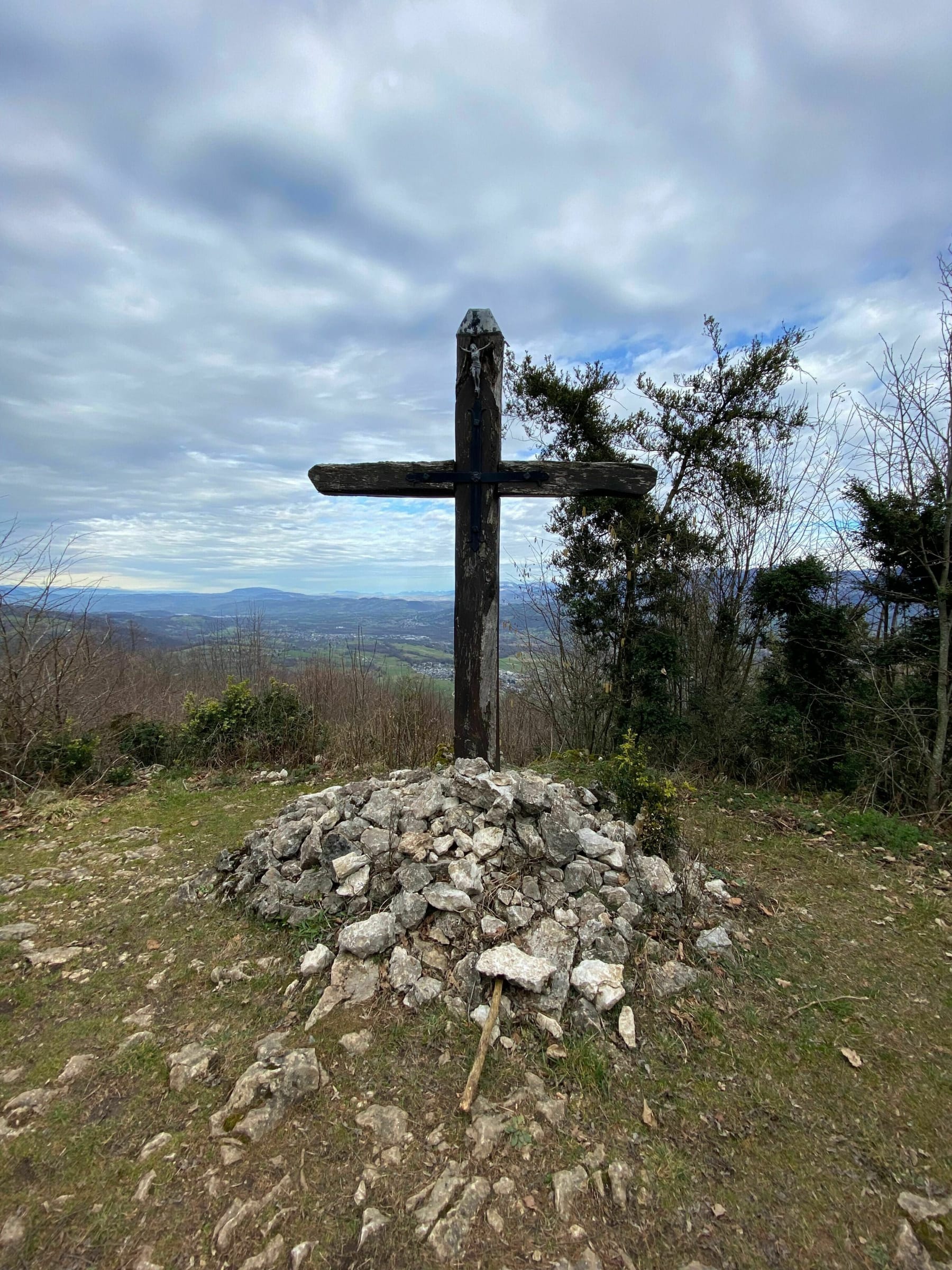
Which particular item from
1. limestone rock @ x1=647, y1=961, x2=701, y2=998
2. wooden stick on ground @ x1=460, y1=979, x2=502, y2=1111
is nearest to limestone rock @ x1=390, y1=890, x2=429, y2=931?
wooden stick on ground @ x1=460, y1=979, x2=502, y2=1111

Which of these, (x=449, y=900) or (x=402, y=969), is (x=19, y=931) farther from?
(x=449, y=900)

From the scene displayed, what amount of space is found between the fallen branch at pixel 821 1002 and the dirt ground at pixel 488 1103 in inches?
0.6

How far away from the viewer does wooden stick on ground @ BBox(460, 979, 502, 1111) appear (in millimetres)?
2170

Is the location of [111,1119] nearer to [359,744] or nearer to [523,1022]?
[523,1022]

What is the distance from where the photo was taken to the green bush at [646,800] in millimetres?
3859

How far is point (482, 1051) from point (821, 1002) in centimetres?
182

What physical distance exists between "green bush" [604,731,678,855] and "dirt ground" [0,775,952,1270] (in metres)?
0.64

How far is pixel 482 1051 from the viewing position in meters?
2.34

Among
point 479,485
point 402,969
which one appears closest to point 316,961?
point 402,969

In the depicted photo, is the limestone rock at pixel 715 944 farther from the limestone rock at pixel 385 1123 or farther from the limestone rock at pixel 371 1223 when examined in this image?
the limestone rock at pixel 371 1223

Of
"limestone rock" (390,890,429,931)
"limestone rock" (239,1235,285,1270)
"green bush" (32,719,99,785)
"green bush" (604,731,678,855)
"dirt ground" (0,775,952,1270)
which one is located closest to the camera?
"limestone rock" (239,1235,285,1270)

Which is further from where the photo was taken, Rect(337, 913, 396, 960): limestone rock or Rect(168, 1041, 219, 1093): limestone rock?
Rect(337, 913, 396, 960): limestone rock

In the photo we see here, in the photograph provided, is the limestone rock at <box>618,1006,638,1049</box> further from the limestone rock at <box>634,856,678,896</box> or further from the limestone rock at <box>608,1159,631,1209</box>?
the limestone rock at <box>634,856,678,896</box>

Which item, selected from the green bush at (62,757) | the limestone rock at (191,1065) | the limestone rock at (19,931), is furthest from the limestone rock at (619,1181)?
the green bush at (62,757)
